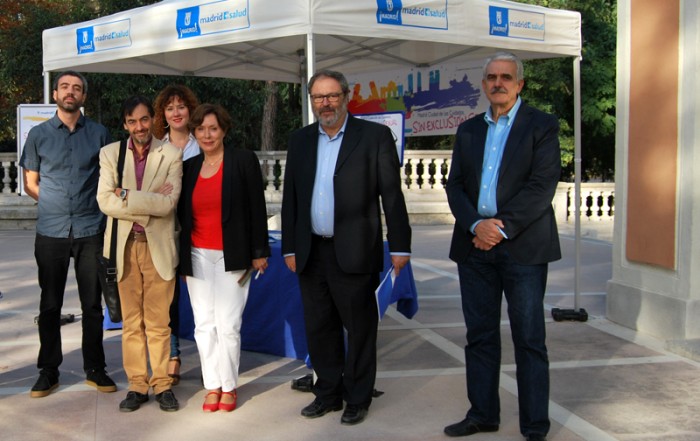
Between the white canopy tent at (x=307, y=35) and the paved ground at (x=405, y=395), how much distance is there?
1476mm

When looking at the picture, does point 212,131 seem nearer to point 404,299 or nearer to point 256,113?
point 404,299

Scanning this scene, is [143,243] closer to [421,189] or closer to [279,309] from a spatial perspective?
[279,309]

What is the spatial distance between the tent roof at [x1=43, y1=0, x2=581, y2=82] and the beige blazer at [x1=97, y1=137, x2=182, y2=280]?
1.25 m

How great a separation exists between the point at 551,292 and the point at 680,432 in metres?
4.48

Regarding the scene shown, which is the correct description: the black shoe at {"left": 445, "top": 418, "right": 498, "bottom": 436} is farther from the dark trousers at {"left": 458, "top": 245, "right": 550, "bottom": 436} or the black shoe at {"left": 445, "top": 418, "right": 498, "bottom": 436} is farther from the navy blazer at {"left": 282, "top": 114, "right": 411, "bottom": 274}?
the navy blazer at {"left": 282, "top": 114, "right": 411, "bottom": 274}

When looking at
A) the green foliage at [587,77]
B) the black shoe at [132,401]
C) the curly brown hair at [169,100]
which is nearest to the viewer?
the black shoe at [132,401]

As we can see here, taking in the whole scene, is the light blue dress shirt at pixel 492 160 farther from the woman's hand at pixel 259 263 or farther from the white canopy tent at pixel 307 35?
the white canopy tent at pixel 307 35

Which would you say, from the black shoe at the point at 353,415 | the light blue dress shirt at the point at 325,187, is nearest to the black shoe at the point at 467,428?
the black shoe at the point at 353,415

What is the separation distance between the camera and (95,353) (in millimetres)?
4852

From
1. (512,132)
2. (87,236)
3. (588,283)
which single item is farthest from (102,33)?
(588,283)

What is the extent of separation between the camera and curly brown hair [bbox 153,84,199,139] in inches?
200

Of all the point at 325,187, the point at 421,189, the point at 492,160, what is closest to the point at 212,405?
the point at 325,187

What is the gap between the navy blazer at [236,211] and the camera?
174 inches

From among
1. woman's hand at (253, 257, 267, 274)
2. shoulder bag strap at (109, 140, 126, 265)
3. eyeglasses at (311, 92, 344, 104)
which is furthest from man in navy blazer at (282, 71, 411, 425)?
shoulder bag strap at (109, 140, 126, 265)
